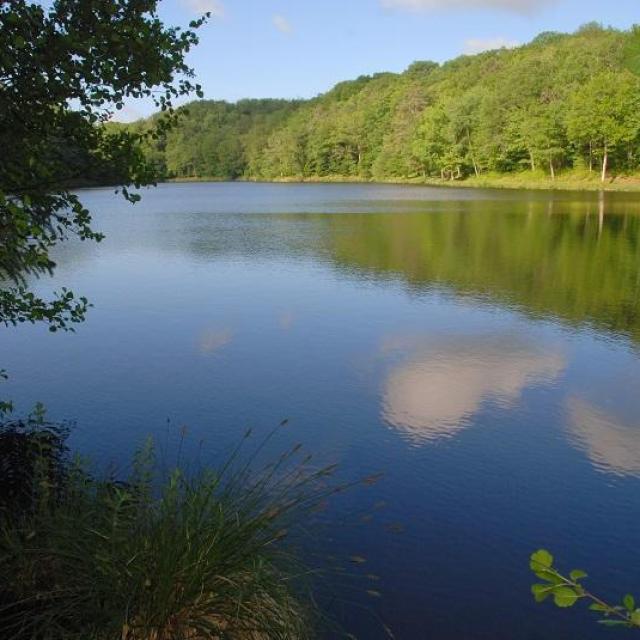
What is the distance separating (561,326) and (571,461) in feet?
25.5

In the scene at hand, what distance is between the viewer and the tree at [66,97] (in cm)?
636

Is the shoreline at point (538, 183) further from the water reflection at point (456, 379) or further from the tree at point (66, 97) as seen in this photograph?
the tree at point (66, 97)

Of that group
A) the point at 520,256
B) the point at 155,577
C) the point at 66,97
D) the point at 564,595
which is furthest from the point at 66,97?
the point at 520,256

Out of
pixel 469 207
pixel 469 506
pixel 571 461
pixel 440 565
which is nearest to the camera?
pixel 440 565

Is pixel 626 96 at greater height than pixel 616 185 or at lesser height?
greater

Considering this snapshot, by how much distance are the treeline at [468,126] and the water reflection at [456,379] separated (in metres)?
21.9

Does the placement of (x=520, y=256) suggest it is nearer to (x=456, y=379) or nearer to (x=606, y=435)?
(x=456, y=379)

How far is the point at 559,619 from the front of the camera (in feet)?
19.7

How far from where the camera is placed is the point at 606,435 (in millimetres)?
9953

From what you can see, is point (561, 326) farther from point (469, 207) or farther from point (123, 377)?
point (469, 207)

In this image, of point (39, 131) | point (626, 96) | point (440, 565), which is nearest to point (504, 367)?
point (440, 565)

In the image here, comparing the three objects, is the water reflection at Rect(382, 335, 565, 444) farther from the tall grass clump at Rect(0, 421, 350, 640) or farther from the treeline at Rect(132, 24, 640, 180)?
the treeline at Rect(132, 24, 640, 180)

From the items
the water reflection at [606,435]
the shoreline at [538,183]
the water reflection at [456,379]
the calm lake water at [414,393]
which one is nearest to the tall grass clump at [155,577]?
the calm lake water at [414,393]

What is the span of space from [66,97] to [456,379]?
827 centimetres
